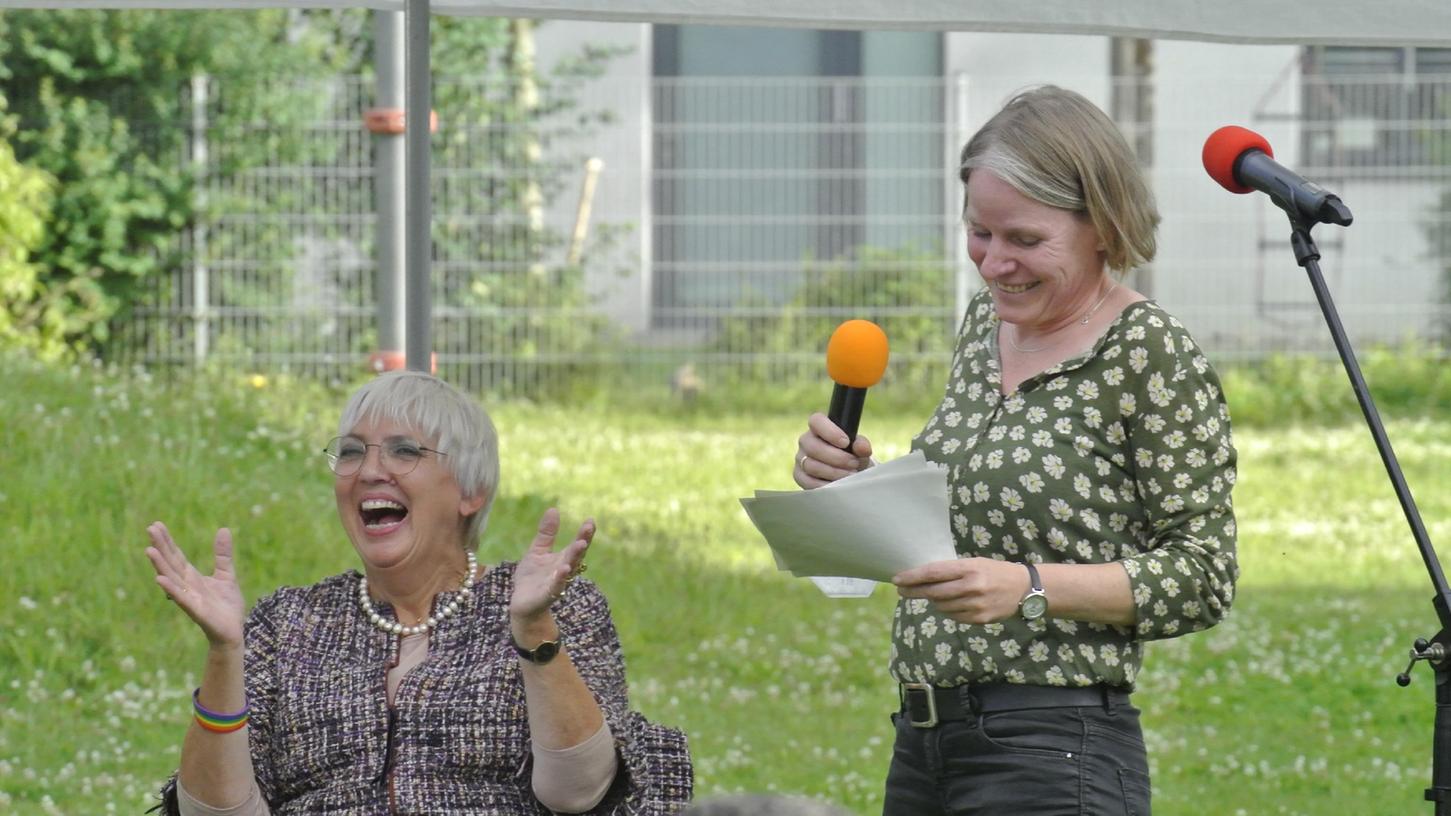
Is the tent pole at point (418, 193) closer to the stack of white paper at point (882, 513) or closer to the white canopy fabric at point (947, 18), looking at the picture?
the white canopy fabric at point (947, 18)

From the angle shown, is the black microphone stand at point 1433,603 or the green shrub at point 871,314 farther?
the green shrub at point 871,314

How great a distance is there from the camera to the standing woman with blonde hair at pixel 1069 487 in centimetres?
234

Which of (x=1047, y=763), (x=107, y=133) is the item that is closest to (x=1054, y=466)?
(x=1047, y=763)

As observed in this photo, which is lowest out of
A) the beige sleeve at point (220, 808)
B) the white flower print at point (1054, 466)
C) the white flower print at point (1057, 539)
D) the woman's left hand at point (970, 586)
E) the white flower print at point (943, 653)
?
the beige sleeve at point (220, 808)

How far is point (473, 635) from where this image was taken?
302 centimetres

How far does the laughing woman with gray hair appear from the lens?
2.75 metres

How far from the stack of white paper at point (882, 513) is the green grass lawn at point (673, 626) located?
10.1 ft

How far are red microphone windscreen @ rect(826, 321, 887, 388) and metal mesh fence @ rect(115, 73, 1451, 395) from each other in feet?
31.6

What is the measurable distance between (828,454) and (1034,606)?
1.18 ft

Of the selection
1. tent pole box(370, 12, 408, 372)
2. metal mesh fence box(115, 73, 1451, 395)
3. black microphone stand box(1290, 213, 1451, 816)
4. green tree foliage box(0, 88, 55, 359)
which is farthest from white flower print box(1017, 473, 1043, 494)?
metal mesh fence box(115, 73, 1451, 395)

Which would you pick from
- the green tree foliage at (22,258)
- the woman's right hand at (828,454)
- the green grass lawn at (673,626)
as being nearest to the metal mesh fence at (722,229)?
the green tree foliage at (22,258)

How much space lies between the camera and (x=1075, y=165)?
2.34 meters

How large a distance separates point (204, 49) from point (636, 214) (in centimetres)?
300

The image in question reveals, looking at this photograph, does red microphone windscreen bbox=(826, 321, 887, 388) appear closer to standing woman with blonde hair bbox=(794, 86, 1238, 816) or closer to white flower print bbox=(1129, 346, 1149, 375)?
standing woman with blonde hair bbox=(794, 86, 1238, 816)
